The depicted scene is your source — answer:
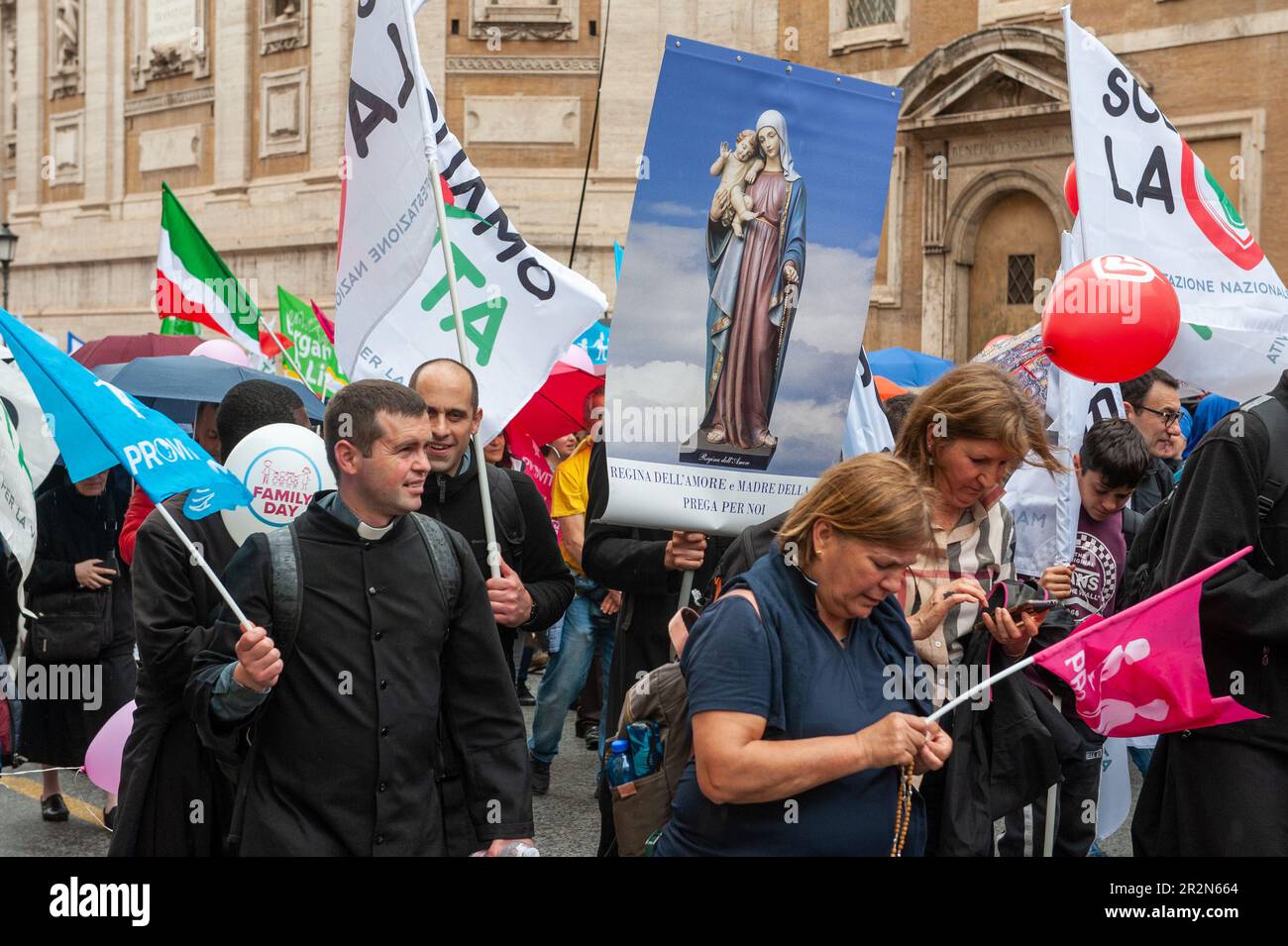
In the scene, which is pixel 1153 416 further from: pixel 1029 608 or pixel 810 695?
pixel 810 695

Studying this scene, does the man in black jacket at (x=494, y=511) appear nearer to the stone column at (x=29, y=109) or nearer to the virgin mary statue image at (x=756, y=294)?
the virgin mary statue image at (x=756, y=294)

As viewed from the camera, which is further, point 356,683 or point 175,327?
point 175,327

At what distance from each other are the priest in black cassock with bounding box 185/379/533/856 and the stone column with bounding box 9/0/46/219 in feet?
98.4

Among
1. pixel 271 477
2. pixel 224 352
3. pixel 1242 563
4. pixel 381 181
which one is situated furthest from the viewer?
pixel 224 352

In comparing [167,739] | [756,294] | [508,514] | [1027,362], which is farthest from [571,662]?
[756,294]

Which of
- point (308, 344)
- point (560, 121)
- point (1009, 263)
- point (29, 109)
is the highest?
point (29, 109)

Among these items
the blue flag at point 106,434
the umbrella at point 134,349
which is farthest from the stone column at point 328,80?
the blue flag at point 106,434

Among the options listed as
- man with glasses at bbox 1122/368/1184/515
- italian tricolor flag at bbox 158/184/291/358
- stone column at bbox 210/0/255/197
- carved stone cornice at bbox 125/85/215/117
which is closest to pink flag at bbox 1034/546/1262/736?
man with glasses at bbox 1122/368/1184/515

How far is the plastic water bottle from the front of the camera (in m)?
3.34

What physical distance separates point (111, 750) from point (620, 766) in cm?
258

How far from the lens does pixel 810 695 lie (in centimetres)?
292

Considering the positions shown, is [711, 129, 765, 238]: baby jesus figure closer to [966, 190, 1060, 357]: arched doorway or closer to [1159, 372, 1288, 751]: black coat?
[1159, 372, 1288, 751]: black coat

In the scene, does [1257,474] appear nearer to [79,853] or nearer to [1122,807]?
[1122,807]
